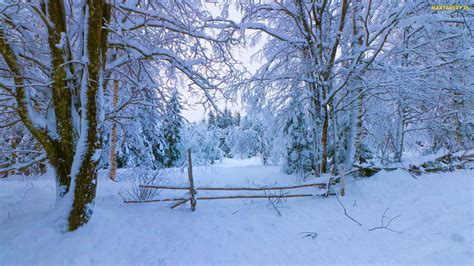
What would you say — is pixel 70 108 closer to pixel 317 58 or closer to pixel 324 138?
pixel 317 58

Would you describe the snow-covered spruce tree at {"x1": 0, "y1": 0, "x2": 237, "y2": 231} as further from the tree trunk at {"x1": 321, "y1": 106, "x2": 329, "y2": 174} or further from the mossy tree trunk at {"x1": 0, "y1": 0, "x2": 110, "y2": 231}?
the tree trunk at {"x1": 321, "y1": 106, "x2": 329, "y2": 174}

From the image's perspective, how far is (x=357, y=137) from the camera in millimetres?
7090

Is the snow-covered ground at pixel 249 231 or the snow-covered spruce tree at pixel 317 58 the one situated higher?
the snow-covered spruce tree at pixel 317 58

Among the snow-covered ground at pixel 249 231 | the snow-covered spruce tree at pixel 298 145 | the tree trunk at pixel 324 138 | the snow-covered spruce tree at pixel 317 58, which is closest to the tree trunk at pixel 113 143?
the snow-covered ground at pixel 249 231

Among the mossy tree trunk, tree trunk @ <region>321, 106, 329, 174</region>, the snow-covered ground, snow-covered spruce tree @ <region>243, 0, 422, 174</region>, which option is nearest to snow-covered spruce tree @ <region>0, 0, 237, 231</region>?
the mossy tree trunk

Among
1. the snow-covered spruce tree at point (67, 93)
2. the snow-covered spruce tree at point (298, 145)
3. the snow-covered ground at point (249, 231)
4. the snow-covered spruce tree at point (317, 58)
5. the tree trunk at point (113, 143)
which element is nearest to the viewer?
the snow-covered ground at point (249, 231)

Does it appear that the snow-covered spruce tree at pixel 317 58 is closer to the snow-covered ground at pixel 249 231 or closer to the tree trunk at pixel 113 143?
the snow-covered ground at pixel 249 231

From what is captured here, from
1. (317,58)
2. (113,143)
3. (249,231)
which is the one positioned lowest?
(249,231)

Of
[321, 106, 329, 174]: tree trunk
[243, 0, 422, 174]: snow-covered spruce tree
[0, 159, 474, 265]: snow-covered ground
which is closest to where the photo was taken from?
[0, 159, 474, 265]: snow-covered ground

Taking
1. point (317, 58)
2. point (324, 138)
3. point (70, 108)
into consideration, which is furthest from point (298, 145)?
point (70, 108)

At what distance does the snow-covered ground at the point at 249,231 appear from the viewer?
307 cm

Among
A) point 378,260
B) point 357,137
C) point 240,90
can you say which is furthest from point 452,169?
point 240,90

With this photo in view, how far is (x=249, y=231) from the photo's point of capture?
13.7ft

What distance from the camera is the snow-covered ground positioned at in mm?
3066
